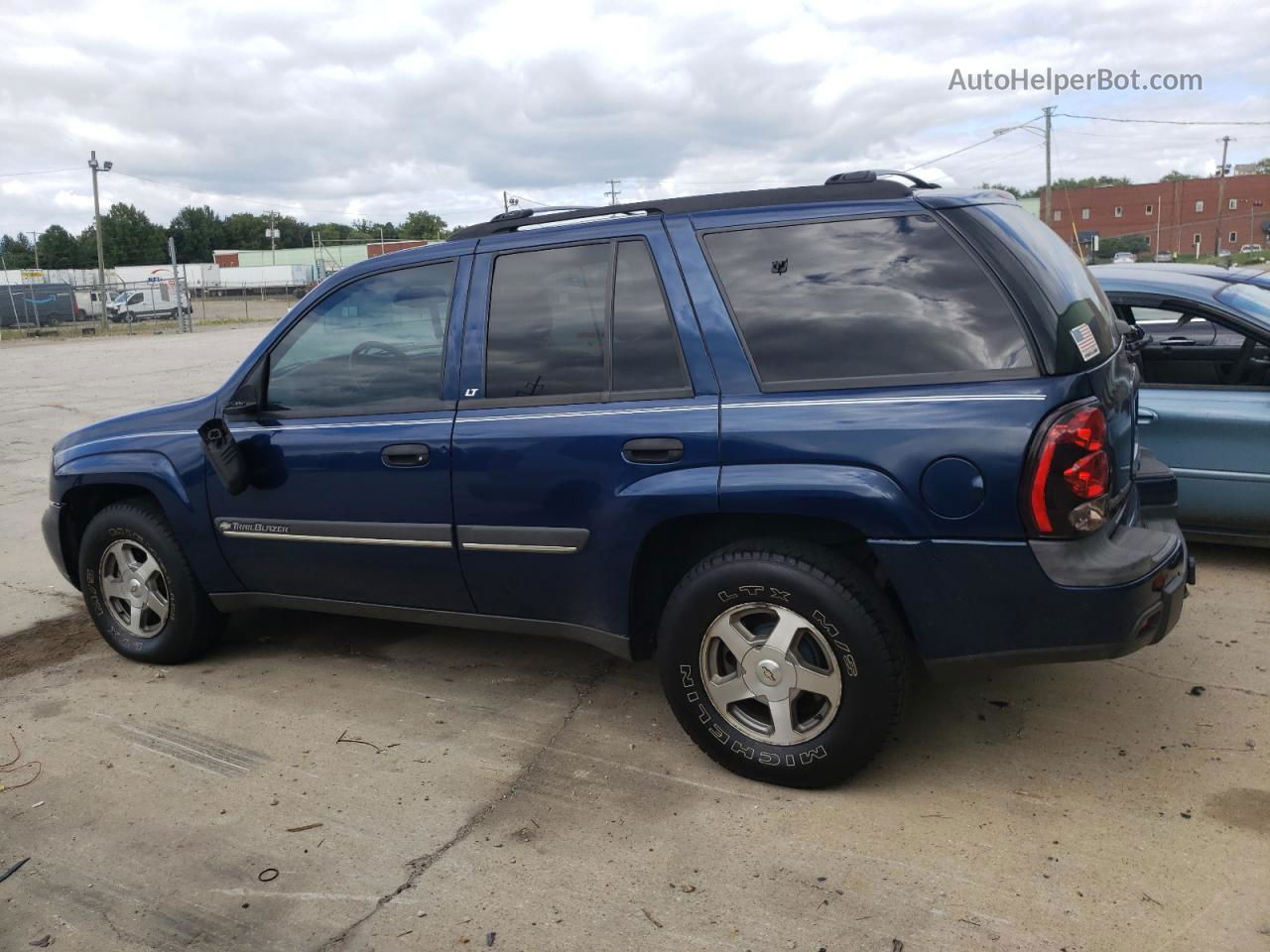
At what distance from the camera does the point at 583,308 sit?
3559mm

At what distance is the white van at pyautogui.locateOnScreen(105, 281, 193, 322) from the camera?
51062mm

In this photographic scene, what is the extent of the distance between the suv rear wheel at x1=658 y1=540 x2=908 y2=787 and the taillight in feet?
1.80

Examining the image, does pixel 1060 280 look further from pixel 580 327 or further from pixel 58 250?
pixel 58 250

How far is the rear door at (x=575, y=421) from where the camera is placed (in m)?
3.29

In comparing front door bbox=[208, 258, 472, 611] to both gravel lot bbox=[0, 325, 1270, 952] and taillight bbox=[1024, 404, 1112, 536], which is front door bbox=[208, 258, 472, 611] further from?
taillight bbox=[1024, 404, 1112, 536]

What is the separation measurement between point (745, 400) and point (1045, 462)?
90 centimetres

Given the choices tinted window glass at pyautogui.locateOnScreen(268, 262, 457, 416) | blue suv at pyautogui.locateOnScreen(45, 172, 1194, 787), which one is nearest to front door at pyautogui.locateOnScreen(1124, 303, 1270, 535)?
blue suv at pyautogui.locateOnScreen(45, 172, 1194, 787)

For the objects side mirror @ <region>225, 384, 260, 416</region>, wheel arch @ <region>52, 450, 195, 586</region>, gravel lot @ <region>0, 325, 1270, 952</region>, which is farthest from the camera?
wheel arch @ <region>52, 450, 195, 586</region>

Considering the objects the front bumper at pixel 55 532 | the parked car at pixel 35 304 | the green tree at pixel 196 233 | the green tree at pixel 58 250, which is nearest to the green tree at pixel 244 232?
the green tree at pixel 196 233

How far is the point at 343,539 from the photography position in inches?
156

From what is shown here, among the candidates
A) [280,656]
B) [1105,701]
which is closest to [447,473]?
[280,656]

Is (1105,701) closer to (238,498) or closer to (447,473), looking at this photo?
(447,473)

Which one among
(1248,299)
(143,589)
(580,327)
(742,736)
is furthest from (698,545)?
(1248,299)

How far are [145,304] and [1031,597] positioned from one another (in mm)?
56724
